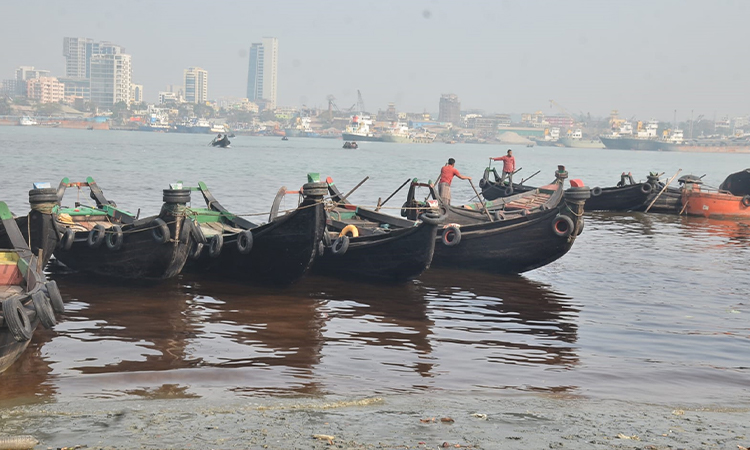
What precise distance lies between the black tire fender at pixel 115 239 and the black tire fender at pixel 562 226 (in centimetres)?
741

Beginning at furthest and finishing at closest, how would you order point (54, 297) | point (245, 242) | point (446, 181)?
Result: point (446, 181), point (245, 242), point (54, 297)

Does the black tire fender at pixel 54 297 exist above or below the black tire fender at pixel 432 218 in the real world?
below

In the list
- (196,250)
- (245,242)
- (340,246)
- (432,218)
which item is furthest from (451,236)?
(196,250)

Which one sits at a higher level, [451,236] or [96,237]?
[451,236]

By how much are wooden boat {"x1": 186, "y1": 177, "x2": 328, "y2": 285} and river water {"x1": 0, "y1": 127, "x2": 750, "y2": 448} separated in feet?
1.17

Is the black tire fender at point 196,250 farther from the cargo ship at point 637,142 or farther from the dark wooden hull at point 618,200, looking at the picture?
the cargo ship at point 637,142

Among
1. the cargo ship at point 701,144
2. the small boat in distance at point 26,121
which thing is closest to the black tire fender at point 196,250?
the cargo ship at point 701,144

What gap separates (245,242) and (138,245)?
1714 mm

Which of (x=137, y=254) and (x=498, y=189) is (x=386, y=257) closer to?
(x=137, y=254)

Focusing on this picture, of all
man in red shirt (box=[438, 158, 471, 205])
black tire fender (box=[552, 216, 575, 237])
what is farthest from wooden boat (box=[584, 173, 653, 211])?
black tire fender (box=[552, 216, 575, 237])

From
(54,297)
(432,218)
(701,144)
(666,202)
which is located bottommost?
(666,202)

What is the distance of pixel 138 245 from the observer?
1265 cm

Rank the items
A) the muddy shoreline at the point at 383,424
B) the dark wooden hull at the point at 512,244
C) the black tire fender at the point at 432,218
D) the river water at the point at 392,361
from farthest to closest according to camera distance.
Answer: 1. the dark wooden hull at the point at 512,244
2. the black tire fender at the point at 432,218
3. the river water at the point at 392,361
4. the muddy shoreline at the point at 383,424

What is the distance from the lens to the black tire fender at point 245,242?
12.8 meters
